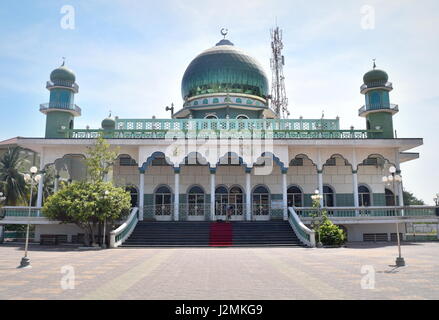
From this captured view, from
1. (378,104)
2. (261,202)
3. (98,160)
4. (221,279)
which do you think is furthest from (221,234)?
(378,104)

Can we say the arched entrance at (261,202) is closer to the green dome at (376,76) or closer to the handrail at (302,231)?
the handrail at (302,231)

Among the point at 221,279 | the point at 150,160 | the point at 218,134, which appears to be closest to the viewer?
the point at 221,279

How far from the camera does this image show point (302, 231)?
19391 millimetres

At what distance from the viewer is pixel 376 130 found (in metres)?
25.7

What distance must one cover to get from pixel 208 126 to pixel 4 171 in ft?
63.8

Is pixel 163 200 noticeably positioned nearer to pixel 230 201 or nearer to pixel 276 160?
pixel 230 201

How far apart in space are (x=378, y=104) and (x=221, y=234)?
1609 cm

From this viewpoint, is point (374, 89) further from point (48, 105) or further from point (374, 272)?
point (48, 105)

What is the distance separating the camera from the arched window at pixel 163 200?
84.9ft

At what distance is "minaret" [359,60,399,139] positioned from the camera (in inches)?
1058

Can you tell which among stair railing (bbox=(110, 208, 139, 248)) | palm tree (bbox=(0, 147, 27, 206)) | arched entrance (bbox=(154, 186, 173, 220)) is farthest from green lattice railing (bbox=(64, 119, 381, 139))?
palm tree (bbox=(0, 147, 27, 206))

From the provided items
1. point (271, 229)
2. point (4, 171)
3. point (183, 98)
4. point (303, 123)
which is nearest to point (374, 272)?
point (271, 229)

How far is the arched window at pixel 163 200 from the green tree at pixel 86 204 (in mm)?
5960

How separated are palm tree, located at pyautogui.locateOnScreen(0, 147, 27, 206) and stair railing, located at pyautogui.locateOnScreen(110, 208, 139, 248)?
14283mm
